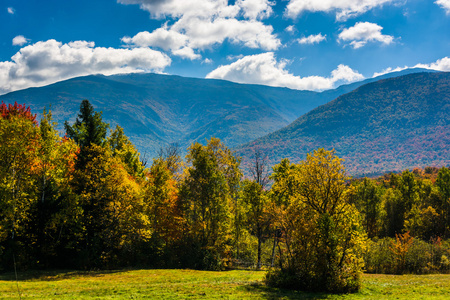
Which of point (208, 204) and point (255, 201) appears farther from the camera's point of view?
point (255, 201)

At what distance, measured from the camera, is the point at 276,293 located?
2159 centimetres

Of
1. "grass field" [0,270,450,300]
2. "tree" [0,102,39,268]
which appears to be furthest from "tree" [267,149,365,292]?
"tree" [0,102,39,268]

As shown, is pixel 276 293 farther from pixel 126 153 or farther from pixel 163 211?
pixel 126 153

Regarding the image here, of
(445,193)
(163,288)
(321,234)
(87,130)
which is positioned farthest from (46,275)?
(445,193)

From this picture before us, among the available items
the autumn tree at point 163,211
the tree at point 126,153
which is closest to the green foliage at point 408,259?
the autumn tree at point 163,211

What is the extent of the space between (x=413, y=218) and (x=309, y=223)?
48216 millimetres

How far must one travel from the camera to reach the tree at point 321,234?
2295 cm

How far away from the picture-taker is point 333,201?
25234 millimetres

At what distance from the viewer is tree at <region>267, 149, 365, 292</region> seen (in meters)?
22.9

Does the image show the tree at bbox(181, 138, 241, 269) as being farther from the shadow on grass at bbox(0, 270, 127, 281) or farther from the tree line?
the shadow on grass at bbox(0, 270, 127, 281)

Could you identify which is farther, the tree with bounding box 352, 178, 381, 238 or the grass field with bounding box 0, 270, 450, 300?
the tree with bounding box 352, 178, 381, 238

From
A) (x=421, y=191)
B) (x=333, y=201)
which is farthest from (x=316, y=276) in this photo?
(x=421, y=191)

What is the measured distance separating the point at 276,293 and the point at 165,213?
64.5ft

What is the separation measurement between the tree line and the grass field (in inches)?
99.8
